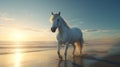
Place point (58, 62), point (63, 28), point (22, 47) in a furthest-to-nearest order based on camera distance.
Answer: point (22, 47) < point (63, 28) < point (58, 62)

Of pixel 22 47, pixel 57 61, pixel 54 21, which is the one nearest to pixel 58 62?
pixel 57 61

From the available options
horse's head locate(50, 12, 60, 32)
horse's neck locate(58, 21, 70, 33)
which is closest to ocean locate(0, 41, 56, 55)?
horse's neck locate(58, 21, 70, 33)

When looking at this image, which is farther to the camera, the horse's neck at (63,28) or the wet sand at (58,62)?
the horse's neck at (63,28)

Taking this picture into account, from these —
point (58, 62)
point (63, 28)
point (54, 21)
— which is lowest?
point (58, 62)

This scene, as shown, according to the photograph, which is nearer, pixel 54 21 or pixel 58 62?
pixel 58 62

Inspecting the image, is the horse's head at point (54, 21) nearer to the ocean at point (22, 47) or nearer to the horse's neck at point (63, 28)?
the horse's neck at point (63, 28)

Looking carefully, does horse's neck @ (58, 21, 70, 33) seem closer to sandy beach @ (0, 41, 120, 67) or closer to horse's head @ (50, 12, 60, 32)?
horse's head @ (50, 12, 60, 32)

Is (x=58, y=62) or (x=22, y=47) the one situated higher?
(x=22, y=47)

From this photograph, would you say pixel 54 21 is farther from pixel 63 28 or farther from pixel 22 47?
pixel 22 47

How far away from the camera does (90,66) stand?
251 inches

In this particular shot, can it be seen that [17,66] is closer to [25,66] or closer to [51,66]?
[25,66]

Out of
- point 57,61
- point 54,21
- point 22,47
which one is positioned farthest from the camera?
point 22,47

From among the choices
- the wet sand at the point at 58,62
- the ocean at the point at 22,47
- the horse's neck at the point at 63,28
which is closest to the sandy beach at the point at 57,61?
the wet sand at the point at 58,62

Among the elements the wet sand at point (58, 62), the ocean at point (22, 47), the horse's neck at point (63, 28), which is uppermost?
the horse's neck at point (63, 28)
